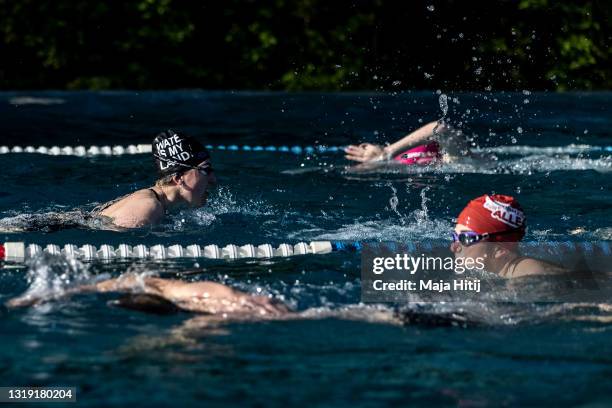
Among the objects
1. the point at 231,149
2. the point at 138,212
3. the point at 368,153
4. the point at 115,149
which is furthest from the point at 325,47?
the point at 138,212

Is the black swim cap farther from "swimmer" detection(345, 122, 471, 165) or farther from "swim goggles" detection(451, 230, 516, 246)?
"swimmer" detection(345, 122, 471, 165)

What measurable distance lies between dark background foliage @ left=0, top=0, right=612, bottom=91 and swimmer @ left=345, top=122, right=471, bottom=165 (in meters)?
3.80

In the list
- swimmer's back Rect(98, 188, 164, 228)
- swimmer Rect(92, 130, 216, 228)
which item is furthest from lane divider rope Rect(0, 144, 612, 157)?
swimmer's back Rect(98, 188, 164, 228)

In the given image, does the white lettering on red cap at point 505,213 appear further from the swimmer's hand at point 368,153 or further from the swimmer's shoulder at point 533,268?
the swimmer's hand at point 368,153

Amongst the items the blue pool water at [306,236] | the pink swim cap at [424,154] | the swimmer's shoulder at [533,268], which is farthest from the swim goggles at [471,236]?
the pink swim cap at [424,154]

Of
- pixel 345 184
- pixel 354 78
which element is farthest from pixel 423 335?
pixel 354 78

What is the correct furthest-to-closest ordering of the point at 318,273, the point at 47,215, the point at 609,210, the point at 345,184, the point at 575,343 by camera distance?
the point at 345,184
the point at 609,210
the point at 47,215
the point at 318,273
the point at 575,343

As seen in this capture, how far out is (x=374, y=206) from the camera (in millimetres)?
7652

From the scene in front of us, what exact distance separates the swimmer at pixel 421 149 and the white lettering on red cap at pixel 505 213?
12.4 ft

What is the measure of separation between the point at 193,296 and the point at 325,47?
8631 millimetres

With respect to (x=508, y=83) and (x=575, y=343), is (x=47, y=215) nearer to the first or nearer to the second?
(x=575, y=343)

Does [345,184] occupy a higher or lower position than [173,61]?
lower

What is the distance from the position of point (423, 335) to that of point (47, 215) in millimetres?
3076

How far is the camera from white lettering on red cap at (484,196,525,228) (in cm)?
507
